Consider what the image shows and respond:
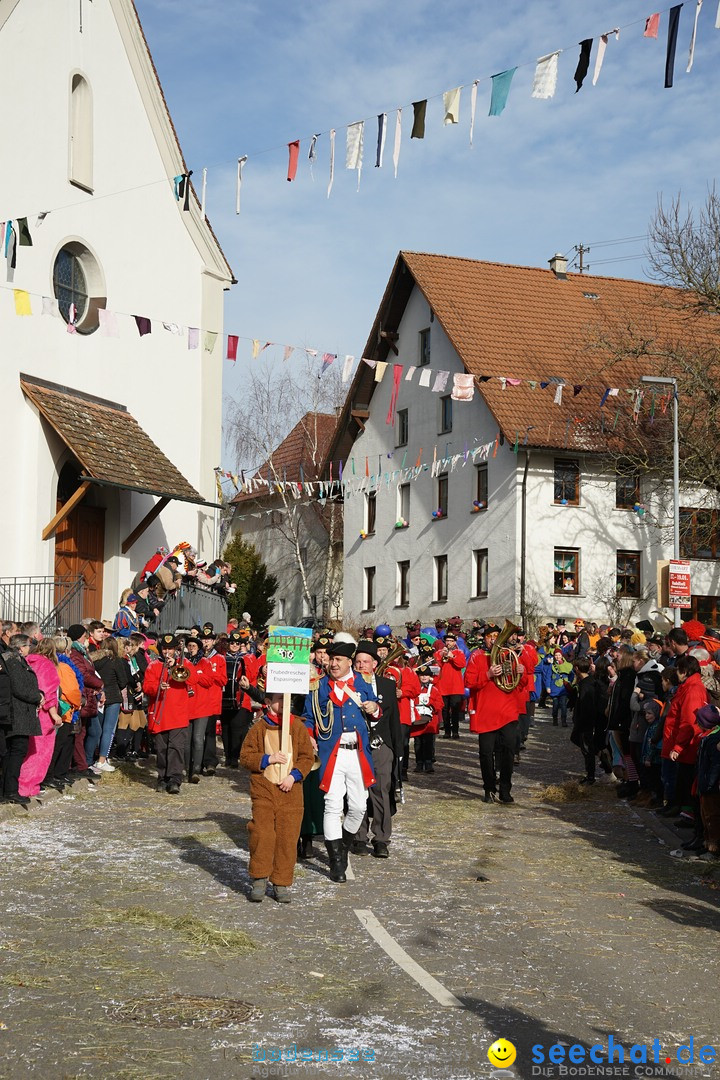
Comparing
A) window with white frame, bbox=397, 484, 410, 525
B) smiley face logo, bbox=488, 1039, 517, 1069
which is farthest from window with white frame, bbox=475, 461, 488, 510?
smiley face logo, bbox=488, 1039, 517, 1069

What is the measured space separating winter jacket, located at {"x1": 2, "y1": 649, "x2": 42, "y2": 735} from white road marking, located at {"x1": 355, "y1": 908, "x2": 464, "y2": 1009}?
4726 millimetres

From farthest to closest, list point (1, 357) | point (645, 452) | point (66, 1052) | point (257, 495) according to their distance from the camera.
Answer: point (257, 495) → point (645, 452) → point (1, 357) → point (66, 1052)

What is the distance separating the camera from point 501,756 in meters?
15.9

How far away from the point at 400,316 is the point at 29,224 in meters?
25.2

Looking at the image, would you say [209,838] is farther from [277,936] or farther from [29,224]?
[29,224]

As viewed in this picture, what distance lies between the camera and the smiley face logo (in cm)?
602

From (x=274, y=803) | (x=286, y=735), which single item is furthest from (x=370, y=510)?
(x=274, y=803)

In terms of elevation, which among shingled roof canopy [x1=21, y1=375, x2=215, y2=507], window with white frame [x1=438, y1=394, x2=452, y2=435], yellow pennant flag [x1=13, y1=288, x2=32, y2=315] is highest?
window with white frame [x1=438, y1=394, x2=452, y2=435]

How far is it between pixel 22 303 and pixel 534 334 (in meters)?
25.3

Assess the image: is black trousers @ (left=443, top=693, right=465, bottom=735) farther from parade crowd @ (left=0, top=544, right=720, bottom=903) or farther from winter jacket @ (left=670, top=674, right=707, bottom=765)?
winter jacket @ (left=670, top=674, right=707, bottom=765)

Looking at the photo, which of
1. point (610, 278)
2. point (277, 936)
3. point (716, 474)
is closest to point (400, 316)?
point (610, 278)

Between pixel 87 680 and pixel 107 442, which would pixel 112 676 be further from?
pixel 107 442

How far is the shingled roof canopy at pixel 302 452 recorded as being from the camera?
189ft

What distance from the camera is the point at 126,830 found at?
42.5 ft
